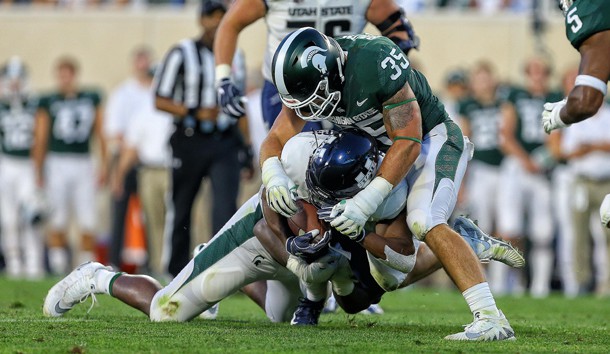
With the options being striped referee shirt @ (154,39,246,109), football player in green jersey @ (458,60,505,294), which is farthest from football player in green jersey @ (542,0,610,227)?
football player in green jersey @ (458,60,505,294)

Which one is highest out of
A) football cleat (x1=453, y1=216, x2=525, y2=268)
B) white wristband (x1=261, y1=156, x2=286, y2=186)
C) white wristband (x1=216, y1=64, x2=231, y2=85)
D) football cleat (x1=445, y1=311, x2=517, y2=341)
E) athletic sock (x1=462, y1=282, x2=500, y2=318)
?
white wristband (x1=216, y1=64, x2=231, y2=85)

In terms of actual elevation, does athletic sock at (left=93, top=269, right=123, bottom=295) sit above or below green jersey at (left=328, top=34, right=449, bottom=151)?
below

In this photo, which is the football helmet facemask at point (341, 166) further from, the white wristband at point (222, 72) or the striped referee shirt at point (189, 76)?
the striped referee shirt at point (189, 76)

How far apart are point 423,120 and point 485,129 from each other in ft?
21.3

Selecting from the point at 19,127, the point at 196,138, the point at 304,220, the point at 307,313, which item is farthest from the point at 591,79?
the point at 19,127

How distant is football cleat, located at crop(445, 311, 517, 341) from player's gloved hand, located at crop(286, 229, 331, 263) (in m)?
0.71

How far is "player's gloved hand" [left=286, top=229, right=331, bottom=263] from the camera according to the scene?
539 cm

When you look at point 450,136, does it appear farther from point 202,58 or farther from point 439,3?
point 439,3

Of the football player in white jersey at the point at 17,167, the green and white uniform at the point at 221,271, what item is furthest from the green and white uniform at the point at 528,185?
the green and white uniform at the point at 221,271

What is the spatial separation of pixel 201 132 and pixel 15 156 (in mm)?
4228

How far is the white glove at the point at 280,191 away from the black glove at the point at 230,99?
54.2 inches

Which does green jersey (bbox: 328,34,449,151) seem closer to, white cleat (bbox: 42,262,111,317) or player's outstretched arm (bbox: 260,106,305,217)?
player's outstretched arm (bbox: 260,106,305,217)

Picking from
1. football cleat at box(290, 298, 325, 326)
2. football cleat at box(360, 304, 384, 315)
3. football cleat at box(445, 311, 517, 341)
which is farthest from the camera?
football cleat at box(360, 304, 384, 315)

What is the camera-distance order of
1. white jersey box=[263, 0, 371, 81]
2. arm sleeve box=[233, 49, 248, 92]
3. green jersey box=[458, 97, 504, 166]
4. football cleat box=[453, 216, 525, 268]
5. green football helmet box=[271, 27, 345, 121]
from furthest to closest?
green jersey box=[458, 97, 504, 166] → arm sleeve box=[233, 49, 248, 92] → white jersey box=[263, 0, 371, 81] → football cleat box=[453, 216, 525, 268] → green football helmet box=[271, 27, 345, 121]
